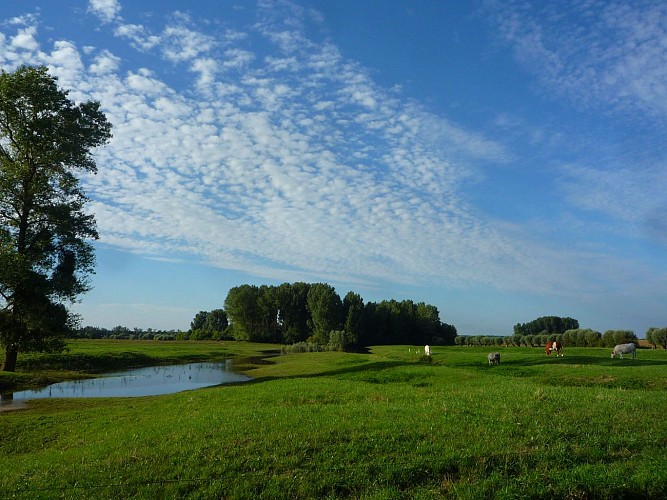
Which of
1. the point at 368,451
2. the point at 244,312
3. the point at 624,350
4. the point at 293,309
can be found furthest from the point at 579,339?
the point at 244,312

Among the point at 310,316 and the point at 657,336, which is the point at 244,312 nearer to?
the point at 310,316

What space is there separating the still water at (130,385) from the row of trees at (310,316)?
284ft

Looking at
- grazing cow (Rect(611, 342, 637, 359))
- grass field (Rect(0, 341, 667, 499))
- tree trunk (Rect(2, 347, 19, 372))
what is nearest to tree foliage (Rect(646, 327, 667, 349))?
grazing cow (Rect(611, 342, 637, 359))

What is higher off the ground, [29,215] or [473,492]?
[29,215]

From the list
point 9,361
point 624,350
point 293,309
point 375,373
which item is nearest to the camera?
point 375,373

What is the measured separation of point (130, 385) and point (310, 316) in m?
111

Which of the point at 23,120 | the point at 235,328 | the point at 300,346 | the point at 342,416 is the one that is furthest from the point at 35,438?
the point at 235,328

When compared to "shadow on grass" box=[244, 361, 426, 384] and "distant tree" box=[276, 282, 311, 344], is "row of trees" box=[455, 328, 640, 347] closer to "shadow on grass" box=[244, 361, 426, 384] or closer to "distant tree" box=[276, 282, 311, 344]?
"shadow on grass" box=[244, 361, 426, 384]

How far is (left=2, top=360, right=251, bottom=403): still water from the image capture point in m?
33.7

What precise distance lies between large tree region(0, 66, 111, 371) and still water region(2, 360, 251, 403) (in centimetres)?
458

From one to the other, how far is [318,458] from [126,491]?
15.2 feet

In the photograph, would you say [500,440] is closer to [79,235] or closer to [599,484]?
[599,484]

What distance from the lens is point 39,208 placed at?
38156mm

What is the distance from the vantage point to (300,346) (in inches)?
3812
